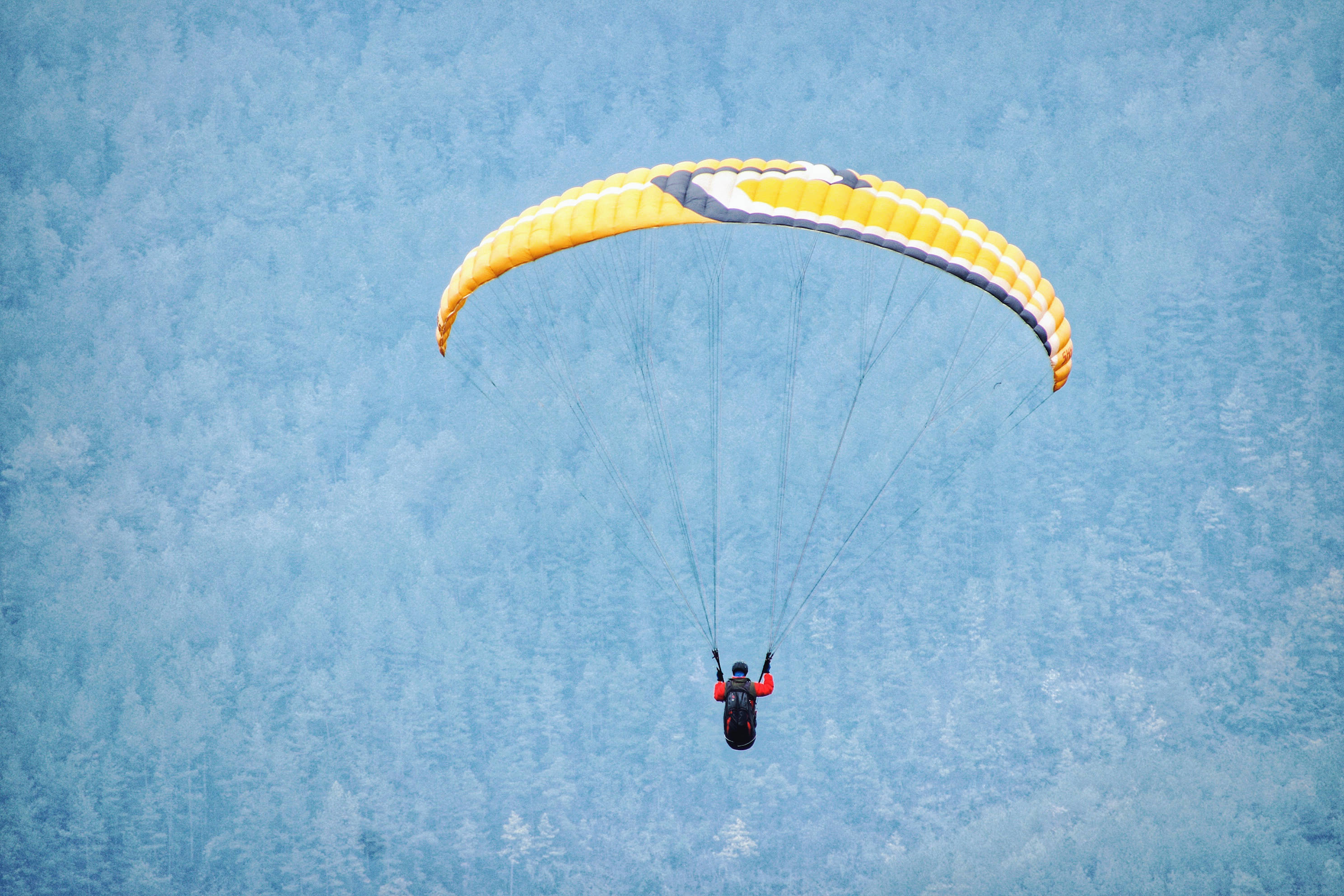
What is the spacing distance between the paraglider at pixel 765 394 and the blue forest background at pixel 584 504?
49 cm

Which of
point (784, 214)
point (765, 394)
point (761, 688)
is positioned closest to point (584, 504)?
point (765, 394)

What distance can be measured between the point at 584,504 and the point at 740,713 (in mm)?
10685

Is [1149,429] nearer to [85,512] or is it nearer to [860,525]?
[860,525]

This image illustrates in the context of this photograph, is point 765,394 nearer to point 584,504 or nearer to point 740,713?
point 584,504

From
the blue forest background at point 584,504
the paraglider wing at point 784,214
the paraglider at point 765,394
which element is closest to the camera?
the paraglider wing at point 784,214

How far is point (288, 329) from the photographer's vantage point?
2034 centimetres

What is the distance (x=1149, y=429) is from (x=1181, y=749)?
5325 millimetres

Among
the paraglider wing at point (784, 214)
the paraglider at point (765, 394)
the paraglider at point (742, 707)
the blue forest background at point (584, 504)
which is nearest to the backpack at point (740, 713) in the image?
the paraglider at point (742, 707)

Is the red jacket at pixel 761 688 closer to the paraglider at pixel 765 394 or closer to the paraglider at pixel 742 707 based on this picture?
the paraglider at pixel 742 707

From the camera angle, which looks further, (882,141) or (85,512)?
(882,141)

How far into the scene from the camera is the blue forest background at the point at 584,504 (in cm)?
1756

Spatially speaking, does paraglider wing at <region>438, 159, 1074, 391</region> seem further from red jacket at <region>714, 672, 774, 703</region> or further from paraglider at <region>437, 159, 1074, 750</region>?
paraglider at <region>437, 159, 1074, 750</region>

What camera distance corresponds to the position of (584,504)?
19328mm

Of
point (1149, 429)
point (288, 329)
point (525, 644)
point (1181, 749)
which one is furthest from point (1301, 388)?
point (288, 329)
